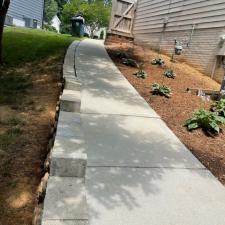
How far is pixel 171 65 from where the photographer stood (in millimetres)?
11383

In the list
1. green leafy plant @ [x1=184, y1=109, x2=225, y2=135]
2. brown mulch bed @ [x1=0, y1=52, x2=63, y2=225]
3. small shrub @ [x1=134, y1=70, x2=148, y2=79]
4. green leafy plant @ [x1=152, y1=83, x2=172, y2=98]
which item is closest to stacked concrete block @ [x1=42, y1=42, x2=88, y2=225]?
brown mulch bed @ [x1=0, y1=52, x2=63, y2=225]

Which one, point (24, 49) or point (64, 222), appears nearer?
point (64, 222)

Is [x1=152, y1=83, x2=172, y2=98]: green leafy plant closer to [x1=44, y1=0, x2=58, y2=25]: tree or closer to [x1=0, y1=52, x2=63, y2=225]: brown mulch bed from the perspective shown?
[x1=0, y1=52, x2=63, y2=225]: brown mulch bed

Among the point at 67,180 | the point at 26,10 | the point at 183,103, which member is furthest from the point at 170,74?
the point at 26,10

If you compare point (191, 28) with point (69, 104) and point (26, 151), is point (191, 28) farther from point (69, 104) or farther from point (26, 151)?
point (26, 151)

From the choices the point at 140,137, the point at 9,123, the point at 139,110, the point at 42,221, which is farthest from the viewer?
the point at 139,110

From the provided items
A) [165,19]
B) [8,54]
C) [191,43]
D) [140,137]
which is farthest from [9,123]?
[165,19]

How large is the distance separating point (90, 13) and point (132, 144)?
3883 centimetres

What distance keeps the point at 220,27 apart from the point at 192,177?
23.4ft

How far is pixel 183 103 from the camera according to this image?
7.42 metres

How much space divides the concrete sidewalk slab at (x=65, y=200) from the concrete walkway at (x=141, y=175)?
337 mm

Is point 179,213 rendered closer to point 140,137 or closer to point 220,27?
point 140,137

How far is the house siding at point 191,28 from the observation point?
10.2 metres

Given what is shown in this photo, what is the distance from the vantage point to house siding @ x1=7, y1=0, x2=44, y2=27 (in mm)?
30319
